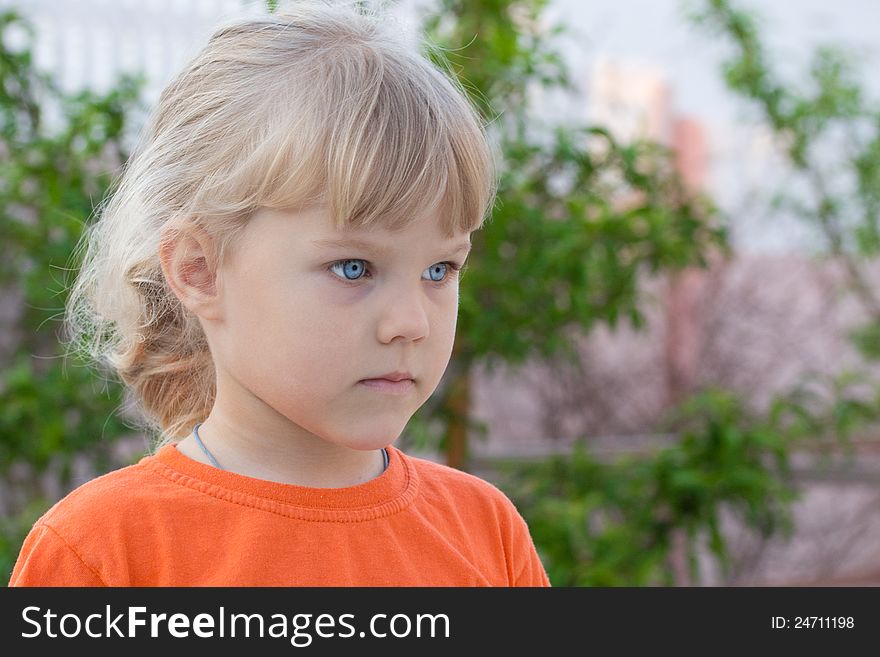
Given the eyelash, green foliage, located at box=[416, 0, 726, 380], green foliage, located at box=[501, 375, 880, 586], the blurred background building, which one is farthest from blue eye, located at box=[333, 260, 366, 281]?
the blurred background building

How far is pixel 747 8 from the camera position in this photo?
3.41 metres

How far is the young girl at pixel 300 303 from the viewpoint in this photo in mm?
965

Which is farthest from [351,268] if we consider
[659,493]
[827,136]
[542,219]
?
[827,136]

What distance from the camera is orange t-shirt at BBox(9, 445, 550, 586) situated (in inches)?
37.7

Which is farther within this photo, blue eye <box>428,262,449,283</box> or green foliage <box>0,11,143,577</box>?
green foliage <box>0,11,143,577</box>

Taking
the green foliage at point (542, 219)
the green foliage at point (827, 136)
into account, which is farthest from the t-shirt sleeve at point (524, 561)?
the green foliage at point (827, 136)

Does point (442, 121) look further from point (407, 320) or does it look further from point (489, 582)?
point (489, 582)

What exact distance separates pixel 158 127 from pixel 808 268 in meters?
3.87

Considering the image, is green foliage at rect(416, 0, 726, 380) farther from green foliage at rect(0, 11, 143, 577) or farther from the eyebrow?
the eyebrow

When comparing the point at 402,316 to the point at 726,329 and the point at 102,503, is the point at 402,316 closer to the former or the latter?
the point at 102,503

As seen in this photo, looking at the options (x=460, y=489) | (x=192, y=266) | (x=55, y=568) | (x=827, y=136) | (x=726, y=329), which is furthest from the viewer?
(x=726, y=329)

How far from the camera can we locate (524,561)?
3.97ft

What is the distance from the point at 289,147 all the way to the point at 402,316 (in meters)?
0.18
